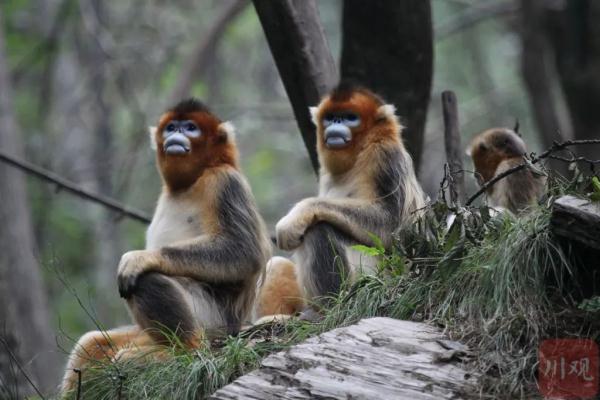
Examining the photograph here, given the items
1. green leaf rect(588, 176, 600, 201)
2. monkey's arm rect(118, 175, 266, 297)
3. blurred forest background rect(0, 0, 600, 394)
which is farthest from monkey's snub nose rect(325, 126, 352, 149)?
green leaf rect(588, 176, 600, 201)

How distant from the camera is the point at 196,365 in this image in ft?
17.4

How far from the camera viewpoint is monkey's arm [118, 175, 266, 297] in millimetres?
6074

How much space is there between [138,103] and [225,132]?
10057 millimetres

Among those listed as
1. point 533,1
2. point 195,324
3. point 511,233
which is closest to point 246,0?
point 533,1

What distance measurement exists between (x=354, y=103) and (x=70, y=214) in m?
13.0

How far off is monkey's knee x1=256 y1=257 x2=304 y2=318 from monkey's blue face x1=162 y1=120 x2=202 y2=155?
1.11 meters

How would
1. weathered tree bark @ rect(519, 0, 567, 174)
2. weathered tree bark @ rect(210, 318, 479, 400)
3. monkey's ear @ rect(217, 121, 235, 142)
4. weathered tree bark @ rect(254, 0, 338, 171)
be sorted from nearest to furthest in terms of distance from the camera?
weathered tree bark @ rect(210, 318, 479, 400), monkey's ear @ rect(217, 121, 235, 142), weathered tree bark @ rect(254, 0, 338, 171), weathered tree bark @ rect(519, 0, 567, 174)

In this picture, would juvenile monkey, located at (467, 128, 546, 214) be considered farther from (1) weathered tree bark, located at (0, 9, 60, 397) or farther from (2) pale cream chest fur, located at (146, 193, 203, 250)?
(1) weathered tree bark, located at (0, 9, 60, 397)

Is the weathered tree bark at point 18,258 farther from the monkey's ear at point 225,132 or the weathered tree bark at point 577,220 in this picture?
the weathered tree bark at point 577,220

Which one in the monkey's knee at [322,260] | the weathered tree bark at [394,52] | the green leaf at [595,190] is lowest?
the monkey's knee at [322,260]

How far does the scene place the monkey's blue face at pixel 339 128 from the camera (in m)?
6.81

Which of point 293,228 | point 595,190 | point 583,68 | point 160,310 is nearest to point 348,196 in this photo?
point 293,228

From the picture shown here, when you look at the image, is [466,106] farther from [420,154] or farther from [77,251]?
[420,154]

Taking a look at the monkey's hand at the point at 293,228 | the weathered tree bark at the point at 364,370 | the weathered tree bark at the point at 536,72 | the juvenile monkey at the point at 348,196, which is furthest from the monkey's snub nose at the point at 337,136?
the weathered tree bark at the point at 536,72
